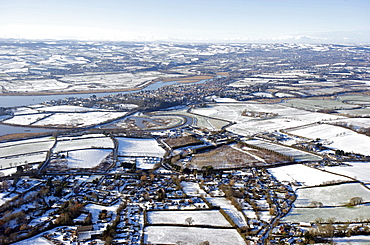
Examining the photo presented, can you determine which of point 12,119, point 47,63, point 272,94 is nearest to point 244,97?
point 272,94

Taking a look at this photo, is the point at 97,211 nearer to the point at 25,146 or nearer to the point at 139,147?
the point at 139,147

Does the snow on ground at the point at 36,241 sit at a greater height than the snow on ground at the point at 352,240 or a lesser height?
lesser

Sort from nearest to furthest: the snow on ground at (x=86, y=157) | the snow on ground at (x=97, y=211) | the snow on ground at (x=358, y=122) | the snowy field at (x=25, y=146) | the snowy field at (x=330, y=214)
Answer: the snow on ground at (x=97, y=211), the snowy field at (x=330, y=214), the snow on ground at (x=86, y=157), the snowy field at (x=25, y=146), the snow on ground at (x=358, y=122)

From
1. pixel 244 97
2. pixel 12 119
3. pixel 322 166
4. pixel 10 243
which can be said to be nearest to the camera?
pixel 10 243

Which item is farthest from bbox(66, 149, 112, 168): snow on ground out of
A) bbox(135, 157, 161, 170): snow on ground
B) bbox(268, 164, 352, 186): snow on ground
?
bbox(268, 164, 352, 186): snow on ground

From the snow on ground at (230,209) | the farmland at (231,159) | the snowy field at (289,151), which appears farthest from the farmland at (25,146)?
the snowy field at (289,151)

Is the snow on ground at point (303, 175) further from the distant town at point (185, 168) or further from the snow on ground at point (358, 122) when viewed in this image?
the snow on ground at point (358, 122)

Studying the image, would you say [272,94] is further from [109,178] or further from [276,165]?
[109,178]
